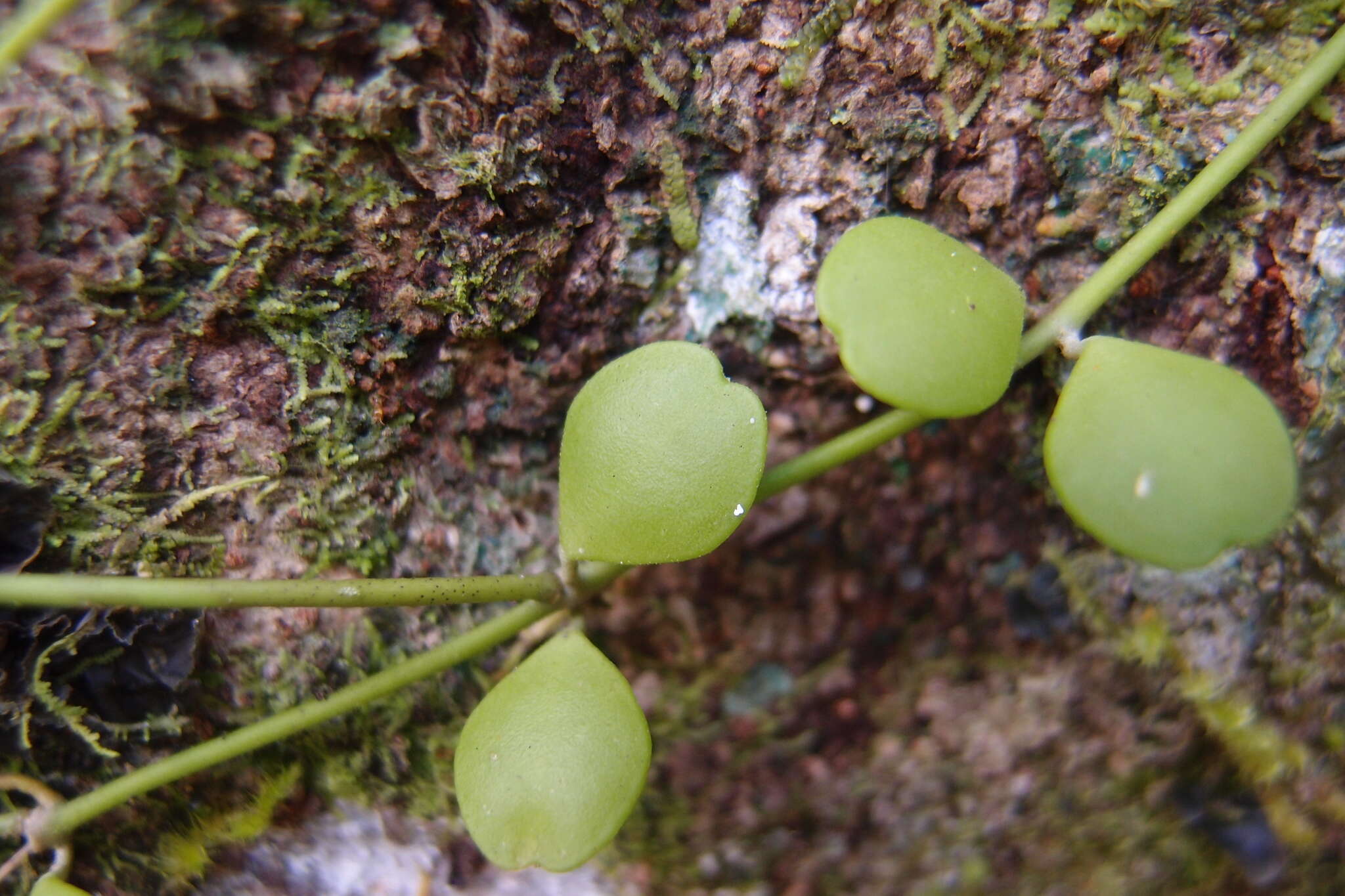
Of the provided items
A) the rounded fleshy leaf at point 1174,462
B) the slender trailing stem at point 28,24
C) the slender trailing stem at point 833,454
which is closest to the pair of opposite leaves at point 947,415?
the rounded fleshy leaf at point 1174,462

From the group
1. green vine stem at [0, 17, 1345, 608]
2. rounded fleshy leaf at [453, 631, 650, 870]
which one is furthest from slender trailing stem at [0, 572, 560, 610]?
rounded fleshy leaf at [453, 631, 650, 870]

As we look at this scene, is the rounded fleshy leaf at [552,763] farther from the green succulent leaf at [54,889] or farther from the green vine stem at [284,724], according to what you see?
the green succulent leaf at [54,889]

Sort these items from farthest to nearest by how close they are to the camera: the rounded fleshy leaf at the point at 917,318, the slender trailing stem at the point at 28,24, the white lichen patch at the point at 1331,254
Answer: the white lichen patch at the point at 1331,254, the rounded fleshy leaf at the point at 917,318, the slender trailing stem at the point at 28,24

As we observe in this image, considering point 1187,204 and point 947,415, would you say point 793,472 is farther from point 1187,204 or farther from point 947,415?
point 1187,204

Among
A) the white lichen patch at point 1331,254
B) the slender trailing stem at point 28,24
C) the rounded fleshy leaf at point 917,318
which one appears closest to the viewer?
the slender trailing stem at point 28,24

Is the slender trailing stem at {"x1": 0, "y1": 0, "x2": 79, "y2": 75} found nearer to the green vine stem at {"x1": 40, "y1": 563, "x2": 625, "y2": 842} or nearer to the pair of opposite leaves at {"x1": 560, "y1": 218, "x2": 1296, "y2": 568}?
the pair of opposite leaves at {"x1": 560, "y1": 218, "x2": 1296, "y2": 568}

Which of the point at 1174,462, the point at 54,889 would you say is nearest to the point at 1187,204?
the point at 1174,462

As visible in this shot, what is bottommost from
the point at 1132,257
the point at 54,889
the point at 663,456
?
the point at 54,889
